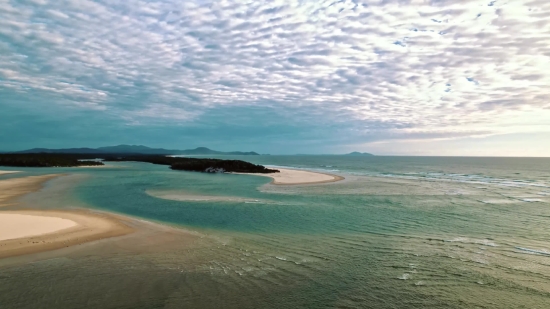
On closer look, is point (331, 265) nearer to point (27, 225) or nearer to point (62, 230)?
point (62, 230)

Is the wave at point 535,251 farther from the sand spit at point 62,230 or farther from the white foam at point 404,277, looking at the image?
the sand spit at point 62,230

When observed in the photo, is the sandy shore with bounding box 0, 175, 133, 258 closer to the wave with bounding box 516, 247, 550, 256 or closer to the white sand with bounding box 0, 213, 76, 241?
the white sand with bounding box 0, 213, 76, 241

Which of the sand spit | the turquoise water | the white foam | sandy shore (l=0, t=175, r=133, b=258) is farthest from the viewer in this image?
sandy shore (l=0, t=175, r=133, b=258)

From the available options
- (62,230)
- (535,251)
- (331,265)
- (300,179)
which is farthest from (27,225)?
(300,179)

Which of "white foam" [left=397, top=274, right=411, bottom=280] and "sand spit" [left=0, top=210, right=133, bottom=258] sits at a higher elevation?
"sand spit" [left=0, top=210, right=133, bottom=258]

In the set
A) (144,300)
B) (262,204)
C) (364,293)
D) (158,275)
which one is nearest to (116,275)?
(158,275)

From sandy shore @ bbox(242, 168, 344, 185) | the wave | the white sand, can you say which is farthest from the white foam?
sandy shore @ bbox(242, 168, 344, 185)

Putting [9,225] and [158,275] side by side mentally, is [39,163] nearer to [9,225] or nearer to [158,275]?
[9,225]
